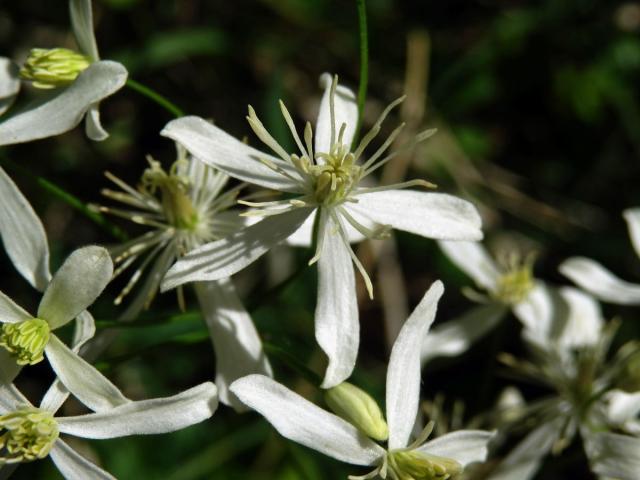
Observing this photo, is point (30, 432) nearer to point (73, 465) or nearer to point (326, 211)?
point (73, 465)

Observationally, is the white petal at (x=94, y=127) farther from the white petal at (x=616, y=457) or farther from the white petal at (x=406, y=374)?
the white petal at (x=616, y=457)

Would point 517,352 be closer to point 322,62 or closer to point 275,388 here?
point 322,62

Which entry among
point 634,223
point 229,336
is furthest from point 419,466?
point 634,223

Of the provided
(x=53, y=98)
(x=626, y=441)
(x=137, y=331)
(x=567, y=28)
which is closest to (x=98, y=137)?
(x=53, y=98)

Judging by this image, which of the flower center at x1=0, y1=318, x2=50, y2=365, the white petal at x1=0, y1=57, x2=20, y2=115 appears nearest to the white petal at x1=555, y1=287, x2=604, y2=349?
the flower center at x1=0, y1=318, x2=50, y2=365

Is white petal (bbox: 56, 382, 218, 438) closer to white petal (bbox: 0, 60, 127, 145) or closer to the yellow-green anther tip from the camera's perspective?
the yellow-green anther tip

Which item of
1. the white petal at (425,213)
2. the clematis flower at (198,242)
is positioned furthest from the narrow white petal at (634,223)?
the clematis flower at (198,242)
